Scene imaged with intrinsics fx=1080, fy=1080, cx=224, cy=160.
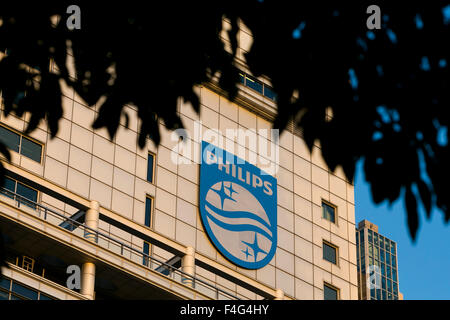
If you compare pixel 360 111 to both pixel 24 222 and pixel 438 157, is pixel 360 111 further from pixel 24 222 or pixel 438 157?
pixel 24 222

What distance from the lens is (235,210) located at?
6738 centimetres

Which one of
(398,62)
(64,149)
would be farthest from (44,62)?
(64,149)

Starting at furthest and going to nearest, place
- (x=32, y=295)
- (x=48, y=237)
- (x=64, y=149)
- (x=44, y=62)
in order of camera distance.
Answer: (x=64, y=149) < (x=48, y=237) < (x=32, y=295) < (x=44, y=62)

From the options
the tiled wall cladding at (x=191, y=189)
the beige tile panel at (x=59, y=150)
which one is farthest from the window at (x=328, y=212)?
the beige tile panel at (x=59, y=150)

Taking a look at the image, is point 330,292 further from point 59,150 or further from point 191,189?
point 59,150

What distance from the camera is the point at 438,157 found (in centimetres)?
1170

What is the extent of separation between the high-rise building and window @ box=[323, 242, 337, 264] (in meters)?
0.09

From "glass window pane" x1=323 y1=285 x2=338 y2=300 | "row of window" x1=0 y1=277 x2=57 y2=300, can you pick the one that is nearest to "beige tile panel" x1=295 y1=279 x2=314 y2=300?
"glass window pane" x1=323 y1=285 x2=338 y2=300

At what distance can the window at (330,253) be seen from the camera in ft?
241

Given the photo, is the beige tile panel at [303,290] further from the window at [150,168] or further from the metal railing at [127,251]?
the window at [150,168]

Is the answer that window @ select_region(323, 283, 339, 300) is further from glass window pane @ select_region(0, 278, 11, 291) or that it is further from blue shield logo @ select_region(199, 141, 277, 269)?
glass window pane @ select_region(0, 278, 11, 291)

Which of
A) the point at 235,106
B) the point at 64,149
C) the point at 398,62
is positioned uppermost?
the point at 235,106

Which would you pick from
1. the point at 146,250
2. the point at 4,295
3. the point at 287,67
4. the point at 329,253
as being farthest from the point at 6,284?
the point at 287,67
